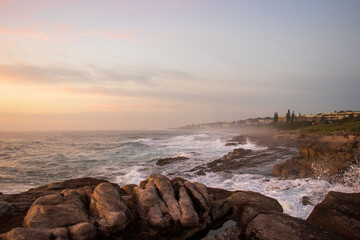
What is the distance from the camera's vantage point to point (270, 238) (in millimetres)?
7012

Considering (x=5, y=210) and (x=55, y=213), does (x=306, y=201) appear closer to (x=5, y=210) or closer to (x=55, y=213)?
(x=55, y=213)

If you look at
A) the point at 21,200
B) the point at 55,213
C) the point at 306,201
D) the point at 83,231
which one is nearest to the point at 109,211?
the point at 83,231

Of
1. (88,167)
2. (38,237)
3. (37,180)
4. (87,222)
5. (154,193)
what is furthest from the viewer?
(88,167)

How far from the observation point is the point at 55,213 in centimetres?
721

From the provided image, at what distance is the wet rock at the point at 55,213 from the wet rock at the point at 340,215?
9.00 metres

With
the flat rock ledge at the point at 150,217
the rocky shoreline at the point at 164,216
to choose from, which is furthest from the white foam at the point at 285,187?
the flat rock ledge at the point at 150,217

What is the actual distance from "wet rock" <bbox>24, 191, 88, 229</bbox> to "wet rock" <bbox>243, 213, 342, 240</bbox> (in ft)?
19.9

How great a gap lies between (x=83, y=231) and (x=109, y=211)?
1.11 metres

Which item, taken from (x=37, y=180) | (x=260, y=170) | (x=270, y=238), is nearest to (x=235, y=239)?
(x=270, y=238)

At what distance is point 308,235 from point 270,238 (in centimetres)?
131

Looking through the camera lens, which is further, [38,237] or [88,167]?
[88,167]

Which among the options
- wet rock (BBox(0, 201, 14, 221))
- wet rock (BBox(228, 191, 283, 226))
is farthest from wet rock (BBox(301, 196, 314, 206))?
wet rock (BBox(0, 201, 14, 221))

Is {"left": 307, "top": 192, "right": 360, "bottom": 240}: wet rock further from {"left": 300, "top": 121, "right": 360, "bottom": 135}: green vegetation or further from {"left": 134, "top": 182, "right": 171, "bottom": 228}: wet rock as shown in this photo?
{"left": 300, "top": 121, "right": 360, "bottom": 135}: green vegetation

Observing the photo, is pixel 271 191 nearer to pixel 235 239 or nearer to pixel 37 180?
pixel 235 239
